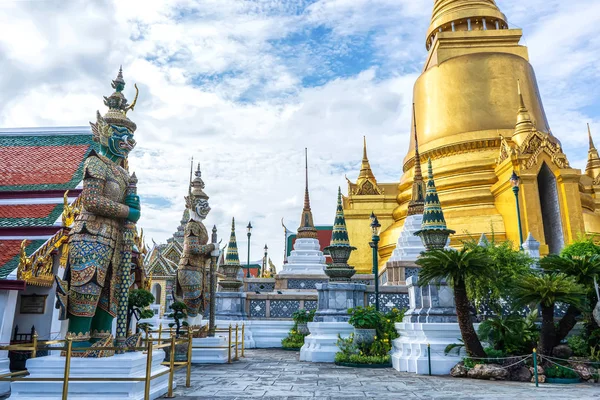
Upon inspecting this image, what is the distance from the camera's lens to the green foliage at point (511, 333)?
8.01 meters

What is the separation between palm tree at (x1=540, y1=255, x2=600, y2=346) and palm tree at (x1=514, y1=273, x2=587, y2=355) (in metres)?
0.21

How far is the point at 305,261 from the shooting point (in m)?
20.2

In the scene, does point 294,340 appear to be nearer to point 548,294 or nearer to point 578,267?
point 548,294

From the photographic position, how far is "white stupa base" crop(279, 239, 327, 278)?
63.4 feet

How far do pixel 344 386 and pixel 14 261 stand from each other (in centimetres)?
549

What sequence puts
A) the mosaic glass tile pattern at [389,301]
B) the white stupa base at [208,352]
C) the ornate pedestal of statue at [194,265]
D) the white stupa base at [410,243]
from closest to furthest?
the white stupa base at [208,352] → the ornate pedestal of statue at [194,265] → the mosaic glass tile pattern at [389,301] → the white stupa base at [410,243]

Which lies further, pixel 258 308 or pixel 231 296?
pixel 258 308

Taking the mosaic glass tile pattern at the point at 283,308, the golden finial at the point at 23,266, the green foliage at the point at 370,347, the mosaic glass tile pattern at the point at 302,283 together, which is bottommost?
the green foliage at the point at 370,347

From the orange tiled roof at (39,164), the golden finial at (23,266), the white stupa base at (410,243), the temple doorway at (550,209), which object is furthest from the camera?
the temple doorway at (550,209)

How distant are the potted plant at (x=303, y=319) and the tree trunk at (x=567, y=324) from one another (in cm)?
712

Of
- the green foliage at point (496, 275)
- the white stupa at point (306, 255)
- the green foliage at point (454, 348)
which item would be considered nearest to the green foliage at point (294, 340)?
the white stupa at point (306, 255)

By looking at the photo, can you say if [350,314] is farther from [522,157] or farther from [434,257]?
[522,157]

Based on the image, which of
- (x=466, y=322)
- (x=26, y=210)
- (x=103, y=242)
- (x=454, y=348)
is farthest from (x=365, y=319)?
(x=26, y=210)

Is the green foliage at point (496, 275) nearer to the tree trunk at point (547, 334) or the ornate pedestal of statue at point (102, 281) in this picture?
the tree trunk at point (547, 334)
